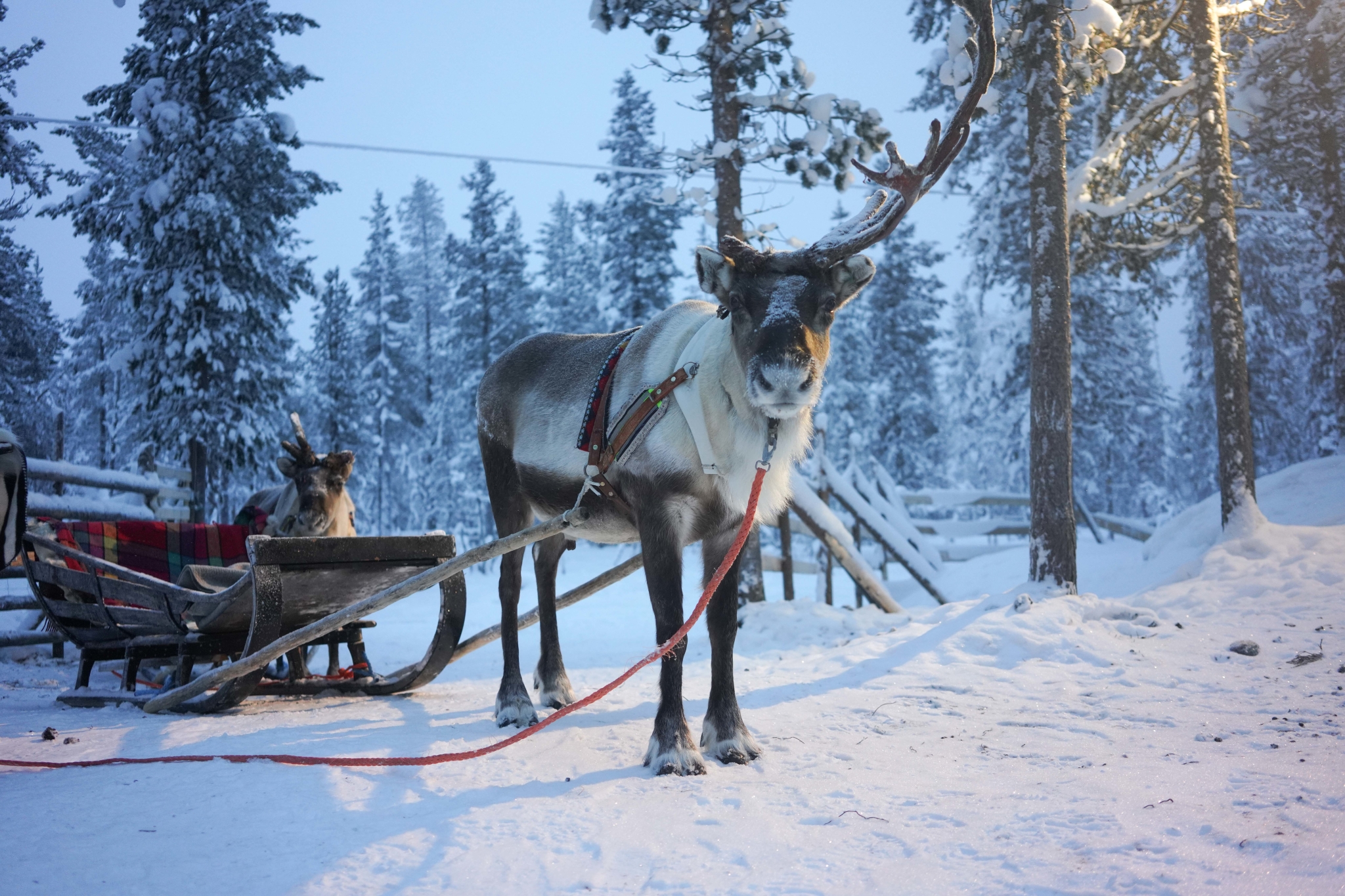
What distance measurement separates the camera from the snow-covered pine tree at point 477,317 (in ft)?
94.5

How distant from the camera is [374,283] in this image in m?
32.9

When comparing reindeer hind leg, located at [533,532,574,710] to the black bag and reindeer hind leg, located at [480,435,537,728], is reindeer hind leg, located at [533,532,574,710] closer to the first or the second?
reindeer hind leg, located at [480,435,537,728]

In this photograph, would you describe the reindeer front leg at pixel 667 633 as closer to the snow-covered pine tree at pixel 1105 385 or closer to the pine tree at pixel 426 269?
the snow-covered pine tree at pixel 1105 385

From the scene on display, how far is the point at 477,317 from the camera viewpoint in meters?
29.3

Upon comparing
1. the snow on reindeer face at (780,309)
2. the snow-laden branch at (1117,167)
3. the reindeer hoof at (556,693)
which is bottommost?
the reindeer hoof at (556,693)

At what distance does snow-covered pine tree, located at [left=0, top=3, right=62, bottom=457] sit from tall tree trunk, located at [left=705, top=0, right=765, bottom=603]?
34.3ft

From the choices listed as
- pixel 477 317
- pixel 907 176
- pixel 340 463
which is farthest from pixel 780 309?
pixel 477 317

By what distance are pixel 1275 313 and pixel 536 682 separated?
26248mm

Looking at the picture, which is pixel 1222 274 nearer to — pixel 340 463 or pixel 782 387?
pixel 782 387

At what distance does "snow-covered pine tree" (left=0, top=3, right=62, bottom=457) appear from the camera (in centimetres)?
1363

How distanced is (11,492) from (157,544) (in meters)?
3.52

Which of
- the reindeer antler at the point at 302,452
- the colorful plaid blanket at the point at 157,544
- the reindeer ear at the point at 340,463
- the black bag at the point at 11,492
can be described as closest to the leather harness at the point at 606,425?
the black bag at the point at 11,492

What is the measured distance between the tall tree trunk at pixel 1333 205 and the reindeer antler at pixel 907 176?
1409 centimetres

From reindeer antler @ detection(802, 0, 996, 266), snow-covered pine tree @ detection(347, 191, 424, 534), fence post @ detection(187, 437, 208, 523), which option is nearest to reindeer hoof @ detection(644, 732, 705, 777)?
reindeer antler @ detection(802, 0, 996, 266)
